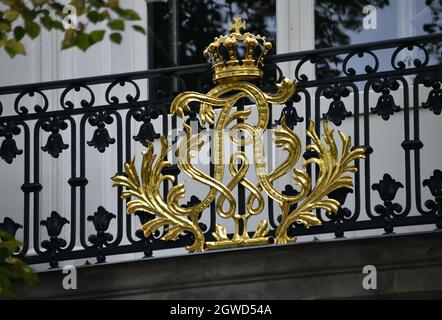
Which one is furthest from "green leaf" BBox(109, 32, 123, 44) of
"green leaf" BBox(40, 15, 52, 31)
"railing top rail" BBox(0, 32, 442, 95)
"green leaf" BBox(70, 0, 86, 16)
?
"railing top rail" BBox(0, 32, 442, 95)

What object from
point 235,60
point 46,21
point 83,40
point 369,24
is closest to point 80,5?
point 46,21

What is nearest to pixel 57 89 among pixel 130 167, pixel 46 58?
pixel 46 58

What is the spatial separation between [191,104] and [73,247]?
1.28 meters

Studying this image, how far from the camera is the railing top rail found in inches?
591

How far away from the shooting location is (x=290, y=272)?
583 inches

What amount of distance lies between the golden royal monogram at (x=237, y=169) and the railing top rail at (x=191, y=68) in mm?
155

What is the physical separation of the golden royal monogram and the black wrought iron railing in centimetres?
9

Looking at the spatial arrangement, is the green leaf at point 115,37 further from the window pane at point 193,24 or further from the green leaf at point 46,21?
the window pane at point 193,24

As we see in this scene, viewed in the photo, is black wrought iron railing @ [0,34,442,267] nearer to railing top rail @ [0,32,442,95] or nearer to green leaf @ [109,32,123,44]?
railing top rail @ [0,32,442,95]

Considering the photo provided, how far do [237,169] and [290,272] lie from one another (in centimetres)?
83

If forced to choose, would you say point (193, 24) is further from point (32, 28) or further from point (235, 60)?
point (32, 28)

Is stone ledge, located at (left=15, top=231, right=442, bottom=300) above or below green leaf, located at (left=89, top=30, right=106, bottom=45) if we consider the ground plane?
below

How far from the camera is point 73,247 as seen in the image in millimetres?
15477

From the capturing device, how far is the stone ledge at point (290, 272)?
1468 cm
